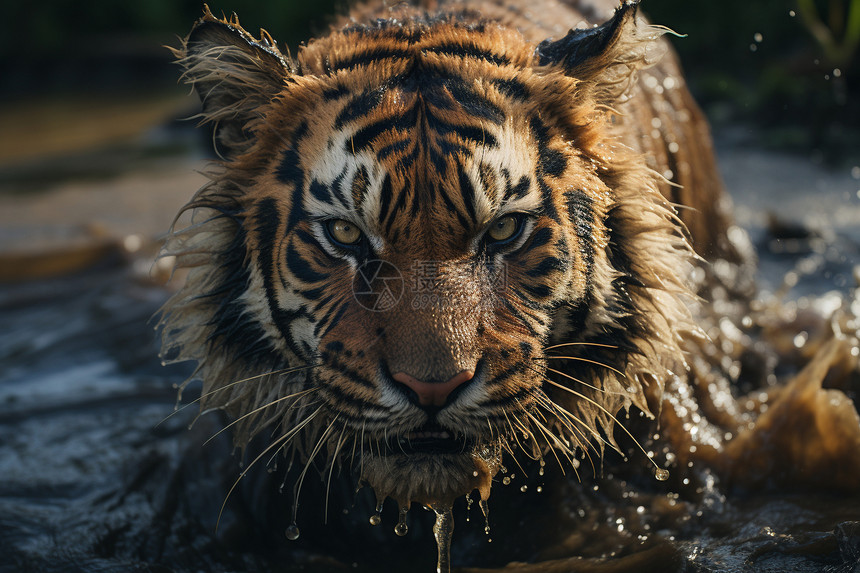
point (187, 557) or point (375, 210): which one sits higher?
point (375, 210)

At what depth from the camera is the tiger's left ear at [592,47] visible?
7.80 feet

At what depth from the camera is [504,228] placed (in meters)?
2.28

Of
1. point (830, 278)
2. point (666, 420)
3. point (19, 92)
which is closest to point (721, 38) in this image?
point (830, 278)

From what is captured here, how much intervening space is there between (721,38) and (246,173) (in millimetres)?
8045

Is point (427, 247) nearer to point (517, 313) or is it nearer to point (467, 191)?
point (467, 191)

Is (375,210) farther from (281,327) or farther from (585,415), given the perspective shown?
(585,415)

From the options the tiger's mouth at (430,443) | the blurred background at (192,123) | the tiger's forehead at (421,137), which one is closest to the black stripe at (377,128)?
the tiger's forehead at (421,137)

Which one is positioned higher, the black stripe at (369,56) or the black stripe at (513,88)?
the black stripe at (369,56)

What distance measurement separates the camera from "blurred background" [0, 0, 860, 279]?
6352 mm

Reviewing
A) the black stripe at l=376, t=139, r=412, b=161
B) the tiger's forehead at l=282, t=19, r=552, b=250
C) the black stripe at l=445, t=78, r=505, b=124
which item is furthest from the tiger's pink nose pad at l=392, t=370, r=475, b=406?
the black stripe at l=445, t=78, r=505, b=124

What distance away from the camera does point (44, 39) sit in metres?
17.3

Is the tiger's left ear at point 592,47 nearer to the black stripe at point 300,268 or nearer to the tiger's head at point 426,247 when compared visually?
the tiger's head at point 426,247

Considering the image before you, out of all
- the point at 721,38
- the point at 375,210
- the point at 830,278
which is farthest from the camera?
the point at 721,38
